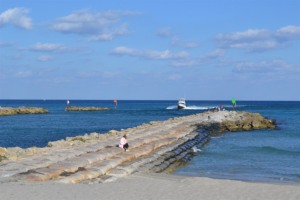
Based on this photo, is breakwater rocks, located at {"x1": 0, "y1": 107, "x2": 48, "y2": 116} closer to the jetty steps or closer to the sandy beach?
the jetty steps

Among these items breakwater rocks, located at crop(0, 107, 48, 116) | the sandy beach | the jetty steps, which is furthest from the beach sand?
breakwater rocks, located at crop(0, 107, 48, 116)

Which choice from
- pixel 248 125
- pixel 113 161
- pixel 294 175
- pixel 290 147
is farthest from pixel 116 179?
pixel 248 125

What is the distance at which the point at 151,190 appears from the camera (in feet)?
38.2

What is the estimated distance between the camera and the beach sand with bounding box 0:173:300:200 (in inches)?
417

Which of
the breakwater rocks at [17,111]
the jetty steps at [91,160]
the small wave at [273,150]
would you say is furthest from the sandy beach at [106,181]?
the breakwater rocks at [17,111]

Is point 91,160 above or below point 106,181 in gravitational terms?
above

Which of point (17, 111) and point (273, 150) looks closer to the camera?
point (273, 150)

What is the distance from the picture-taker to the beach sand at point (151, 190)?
10.6 meters

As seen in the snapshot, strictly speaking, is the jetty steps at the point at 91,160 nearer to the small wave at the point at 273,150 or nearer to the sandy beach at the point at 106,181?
the sandy beach at the point at 106,181

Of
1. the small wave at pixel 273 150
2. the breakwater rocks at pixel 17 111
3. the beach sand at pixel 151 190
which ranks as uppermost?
the breakwater rocks at pixel 17 111

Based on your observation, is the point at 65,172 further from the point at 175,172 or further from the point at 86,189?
the point at 175,172

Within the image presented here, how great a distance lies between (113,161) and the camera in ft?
52.1

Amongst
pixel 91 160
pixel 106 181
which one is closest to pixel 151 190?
pixel 106 181

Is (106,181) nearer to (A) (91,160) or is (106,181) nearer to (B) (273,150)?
(A) (91,160)
